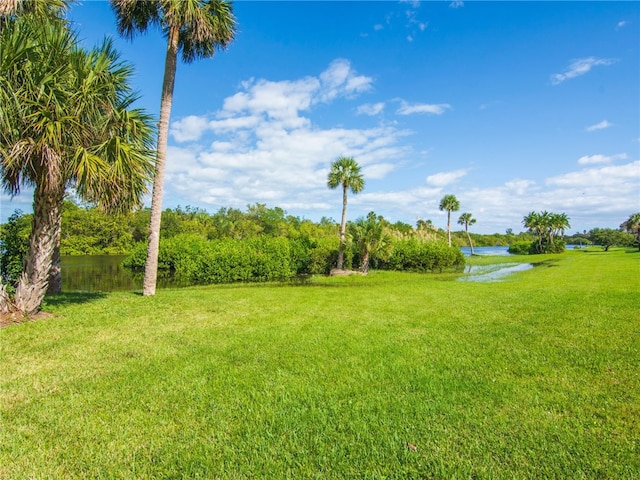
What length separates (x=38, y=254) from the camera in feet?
24.1

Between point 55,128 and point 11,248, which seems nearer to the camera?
point 55,128

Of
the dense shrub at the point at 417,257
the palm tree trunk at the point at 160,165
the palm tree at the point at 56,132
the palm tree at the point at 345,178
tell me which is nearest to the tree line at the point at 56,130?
the palm tree at the point at 56,132

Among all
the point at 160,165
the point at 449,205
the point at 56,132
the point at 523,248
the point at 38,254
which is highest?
the point at 449,205

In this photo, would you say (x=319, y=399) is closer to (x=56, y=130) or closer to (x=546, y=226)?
(x=56, y=130)

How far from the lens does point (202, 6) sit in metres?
11.7

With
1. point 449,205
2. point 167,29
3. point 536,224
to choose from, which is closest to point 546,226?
point 536,224

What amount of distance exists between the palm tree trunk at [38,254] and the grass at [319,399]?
652 mm

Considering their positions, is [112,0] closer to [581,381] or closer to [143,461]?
[143,461]

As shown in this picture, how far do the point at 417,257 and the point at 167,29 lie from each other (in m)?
24.1

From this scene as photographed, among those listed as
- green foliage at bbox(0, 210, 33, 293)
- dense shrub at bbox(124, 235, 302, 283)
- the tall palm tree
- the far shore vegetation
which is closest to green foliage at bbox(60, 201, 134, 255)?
dense shrub at bbox(124, 235, 302, 283)

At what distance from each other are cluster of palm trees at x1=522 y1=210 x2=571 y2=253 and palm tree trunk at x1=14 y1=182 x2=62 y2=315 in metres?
71.5

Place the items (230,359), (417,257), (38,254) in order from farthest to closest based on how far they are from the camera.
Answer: (417,257) < (38,254) < (230,359)

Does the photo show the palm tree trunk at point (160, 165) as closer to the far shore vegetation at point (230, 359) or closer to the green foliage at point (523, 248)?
the far shore vegetation at point (230, 359)

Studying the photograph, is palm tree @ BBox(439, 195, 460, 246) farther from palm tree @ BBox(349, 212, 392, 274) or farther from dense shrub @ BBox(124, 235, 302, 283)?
dense shrub @ BBox(124, 235, 302, 283)
